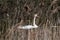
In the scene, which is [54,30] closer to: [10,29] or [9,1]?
[10,29]

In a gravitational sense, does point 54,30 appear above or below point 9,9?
below

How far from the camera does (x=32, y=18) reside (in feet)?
8.59

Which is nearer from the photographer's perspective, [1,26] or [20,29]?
[20,29]

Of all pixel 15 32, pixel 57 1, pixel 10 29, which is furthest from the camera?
pixel 57 1

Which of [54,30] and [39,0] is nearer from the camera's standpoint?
[54,30]

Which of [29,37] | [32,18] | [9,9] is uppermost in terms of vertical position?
[9,9]

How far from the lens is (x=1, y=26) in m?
2.59

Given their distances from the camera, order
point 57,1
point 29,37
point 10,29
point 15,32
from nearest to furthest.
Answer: point 29,37, point 15,32, point 10,29, point 57,1

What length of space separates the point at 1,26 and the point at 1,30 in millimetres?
70

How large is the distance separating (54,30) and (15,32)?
1.97 ft

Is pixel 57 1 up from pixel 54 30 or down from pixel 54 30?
up

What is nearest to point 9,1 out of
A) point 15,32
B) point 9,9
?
point 9,9

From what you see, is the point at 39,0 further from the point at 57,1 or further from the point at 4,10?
the point at 4,10

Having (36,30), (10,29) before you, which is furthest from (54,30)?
(10,29)
